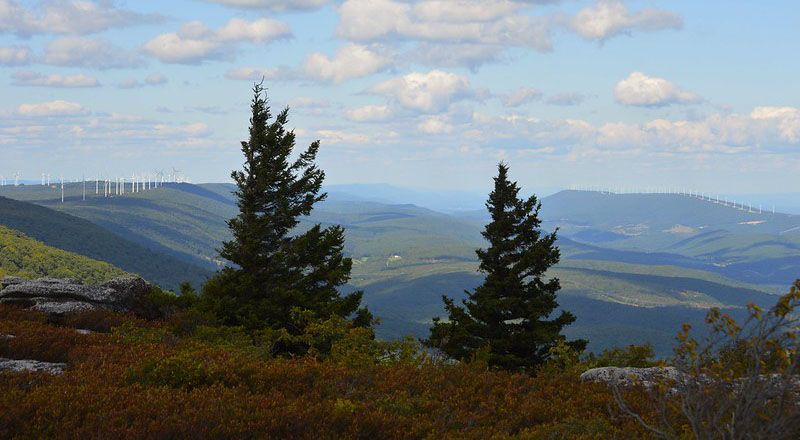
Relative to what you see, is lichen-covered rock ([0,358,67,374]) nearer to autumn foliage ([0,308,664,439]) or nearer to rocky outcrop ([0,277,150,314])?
autumn foliage ([0,308,664,439])

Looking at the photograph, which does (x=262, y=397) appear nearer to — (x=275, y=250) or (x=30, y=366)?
(x=30, y=366)

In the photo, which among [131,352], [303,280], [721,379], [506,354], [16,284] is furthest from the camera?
[506,354]

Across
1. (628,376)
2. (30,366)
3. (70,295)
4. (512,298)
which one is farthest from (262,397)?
(512,298)

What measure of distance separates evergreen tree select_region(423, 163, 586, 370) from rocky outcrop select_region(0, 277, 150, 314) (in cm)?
2027

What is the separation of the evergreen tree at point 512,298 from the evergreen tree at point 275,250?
319 inches

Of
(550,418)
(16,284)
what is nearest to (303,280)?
(16,284)

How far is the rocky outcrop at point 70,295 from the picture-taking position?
66.9ft

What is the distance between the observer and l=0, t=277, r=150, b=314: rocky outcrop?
20.4m

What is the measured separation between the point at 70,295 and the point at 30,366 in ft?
36.6

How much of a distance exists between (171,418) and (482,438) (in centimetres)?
460

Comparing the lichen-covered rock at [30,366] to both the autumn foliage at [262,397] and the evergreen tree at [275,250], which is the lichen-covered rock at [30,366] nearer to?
the autumn foliage at [262,397]

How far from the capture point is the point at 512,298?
41.4m

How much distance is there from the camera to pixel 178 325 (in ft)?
67.0

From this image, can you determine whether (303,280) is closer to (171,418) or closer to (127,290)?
(127,290)
